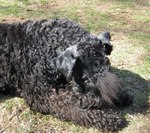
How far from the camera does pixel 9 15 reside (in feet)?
24.0

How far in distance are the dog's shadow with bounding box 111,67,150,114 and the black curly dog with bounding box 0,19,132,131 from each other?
12cm

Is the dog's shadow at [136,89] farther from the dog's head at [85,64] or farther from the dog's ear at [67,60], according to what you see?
the dog's ear at [67,60]

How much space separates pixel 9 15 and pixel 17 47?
2.72 metres

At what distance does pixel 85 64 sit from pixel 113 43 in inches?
80.4

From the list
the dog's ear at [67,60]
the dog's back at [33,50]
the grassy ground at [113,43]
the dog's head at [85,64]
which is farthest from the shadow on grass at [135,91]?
the dog's ear at [67,60]

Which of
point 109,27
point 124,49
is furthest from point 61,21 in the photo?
point 109,27

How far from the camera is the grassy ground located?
448cm

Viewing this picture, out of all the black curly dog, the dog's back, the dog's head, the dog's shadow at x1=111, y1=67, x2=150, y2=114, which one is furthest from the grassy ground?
the dog's head

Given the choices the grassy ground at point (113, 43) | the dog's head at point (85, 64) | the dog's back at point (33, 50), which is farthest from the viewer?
the dog's back at point (33, 50)

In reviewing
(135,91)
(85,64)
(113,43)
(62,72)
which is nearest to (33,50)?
(62,72)

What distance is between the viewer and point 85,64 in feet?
14.3

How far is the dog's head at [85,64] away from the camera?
14.2ft

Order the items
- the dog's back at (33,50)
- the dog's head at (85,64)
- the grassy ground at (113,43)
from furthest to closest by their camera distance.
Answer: the dog's back at (33,50), the grassy ground at (113,43), the dog's head at (85,64)

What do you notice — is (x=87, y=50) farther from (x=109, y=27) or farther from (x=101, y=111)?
(x=109, y=27)
